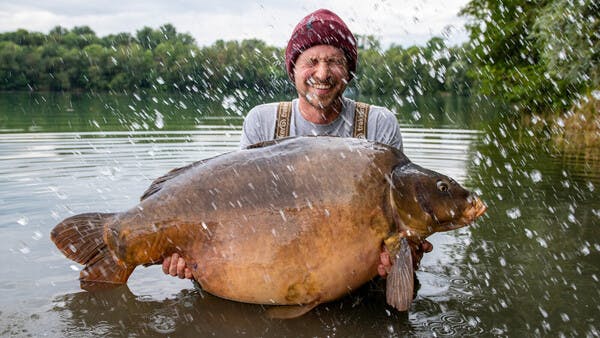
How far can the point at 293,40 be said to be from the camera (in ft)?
16.8

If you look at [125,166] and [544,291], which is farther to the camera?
[125,166]

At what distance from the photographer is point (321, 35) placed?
5000 mm

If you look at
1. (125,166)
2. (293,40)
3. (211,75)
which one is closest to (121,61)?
(211,75)

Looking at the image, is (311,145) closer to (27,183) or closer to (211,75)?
(27,183)

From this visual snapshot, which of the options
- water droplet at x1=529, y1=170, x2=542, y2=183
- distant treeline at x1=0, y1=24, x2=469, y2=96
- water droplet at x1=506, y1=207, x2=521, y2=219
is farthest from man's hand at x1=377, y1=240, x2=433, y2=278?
distant treeline at x1=0, y1=24, x2=469, y2=96

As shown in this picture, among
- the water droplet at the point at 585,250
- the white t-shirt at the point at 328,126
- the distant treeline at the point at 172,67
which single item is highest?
the distant treeline at the point at 172,67

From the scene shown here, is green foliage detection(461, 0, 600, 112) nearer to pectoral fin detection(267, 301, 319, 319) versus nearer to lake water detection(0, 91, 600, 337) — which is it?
lake water detection(0, 91, 600, 337)

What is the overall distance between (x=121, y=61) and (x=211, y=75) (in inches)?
605

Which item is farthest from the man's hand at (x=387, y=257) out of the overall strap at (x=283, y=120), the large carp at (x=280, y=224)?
the overall strap at (x=283, y=120)

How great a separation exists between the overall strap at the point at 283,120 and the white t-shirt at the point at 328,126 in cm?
3

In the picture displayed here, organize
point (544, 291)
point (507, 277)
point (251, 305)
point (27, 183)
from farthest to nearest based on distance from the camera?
point (27, 183) < point (507, 277) < point (544, 291) < point (251, 305)

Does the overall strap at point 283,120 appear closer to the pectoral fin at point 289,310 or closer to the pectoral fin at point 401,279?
the pectoral fin at point 289,310

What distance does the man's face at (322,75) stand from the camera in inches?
194

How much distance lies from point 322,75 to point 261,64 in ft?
257
